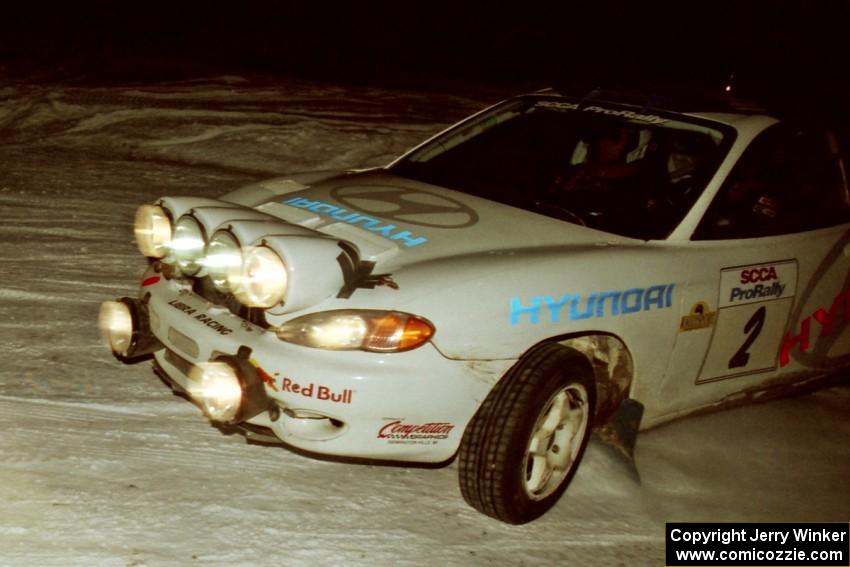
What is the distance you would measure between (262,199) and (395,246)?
814mm

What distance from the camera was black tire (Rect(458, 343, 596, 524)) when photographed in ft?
10.2

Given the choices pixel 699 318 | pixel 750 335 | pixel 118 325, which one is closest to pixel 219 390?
pixel 118 325

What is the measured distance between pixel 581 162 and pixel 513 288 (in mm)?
1823

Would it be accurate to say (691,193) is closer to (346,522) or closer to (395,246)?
(395,246)

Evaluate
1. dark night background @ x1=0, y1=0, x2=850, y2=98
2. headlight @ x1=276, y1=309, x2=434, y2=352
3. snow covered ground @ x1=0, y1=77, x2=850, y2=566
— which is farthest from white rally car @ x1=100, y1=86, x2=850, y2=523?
dark night background @ x1=0, y1=0, x2=850, y2=98

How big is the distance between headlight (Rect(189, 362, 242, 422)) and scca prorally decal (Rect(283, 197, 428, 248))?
803 millimetres

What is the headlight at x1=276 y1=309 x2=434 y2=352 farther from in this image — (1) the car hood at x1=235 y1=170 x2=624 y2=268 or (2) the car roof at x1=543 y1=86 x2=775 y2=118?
(2) the car roof at x1=543 y1=86 x2=775 y2=118

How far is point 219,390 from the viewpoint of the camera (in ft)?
9.89

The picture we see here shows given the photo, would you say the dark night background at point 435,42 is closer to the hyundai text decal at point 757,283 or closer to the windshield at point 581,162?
the windshield at point 581,162

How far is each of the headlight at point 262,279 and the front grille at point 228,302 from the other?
0.11 meters

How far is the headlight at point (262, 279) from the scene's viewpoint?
3.04 metres

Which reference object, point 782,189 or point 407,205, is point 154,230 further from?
point 782,189

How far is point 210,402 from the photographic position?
3.06 metres

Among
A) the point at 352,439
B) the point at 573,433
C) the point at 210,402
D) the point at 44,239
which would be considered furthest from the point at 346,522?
the point at 44,239
